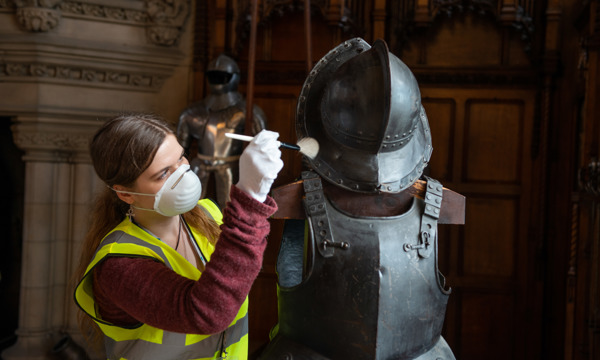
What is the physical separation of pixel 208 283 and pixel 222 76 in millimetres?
2320

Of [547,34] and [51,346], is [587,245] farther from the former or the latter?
[51,346]

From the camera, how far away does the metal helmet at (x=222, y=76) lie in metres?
3.10

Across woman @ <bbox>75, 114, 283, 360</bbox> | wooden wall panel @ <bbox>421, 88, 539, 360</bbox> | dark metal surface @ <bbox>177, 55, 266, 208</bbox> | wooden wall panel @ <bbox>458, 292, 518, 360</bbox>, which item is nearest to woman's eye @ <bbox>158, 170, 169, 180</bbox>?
woman @ <bbox>75, 114, 283, 360</bbox>

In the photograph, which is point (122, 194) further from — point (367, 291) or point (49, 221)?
point (49, 221)

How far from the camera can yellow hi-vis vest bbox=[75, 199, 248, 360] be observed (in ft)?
3.44

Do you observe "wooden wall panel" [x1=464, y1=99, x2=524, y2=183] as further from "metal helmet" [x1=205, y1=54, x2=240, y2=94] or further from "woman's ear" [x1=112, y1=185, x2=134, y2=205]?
"woman's ear" [x1=112, y1=185, x2=134, y2=205]

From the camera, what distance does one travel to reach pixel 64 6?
3223mm

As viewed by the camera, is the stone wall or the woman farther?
the stone wall

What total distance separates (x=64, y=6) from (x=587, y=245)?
282cm

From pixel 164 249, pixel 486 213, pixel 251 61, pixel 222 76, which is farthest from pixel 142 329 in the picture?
pixel 486 213

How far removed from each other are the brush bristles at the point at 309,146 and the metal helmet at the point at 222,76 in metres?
1.82

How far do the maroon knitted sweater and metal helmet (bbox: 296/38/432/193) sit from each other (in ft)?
1.32

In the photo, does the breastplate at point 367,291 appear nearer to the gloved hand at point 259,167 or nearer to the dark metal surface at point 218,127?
the gloved hand at point 259,167

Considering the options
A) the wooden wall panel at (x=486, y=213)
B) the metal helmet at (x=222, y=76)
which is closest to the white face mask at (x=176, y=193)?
the metal helmet at (x=222, y=76)
